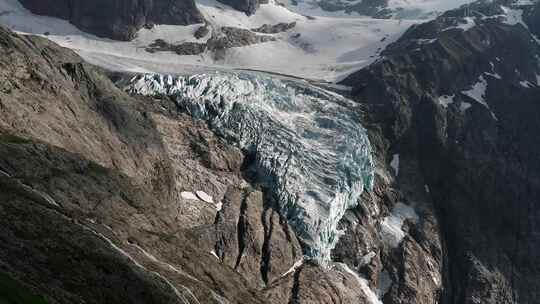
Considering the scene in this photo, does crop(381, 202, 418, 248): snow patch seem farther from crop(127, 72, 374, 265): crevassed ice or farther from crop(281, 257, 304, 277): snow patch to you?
crop(281, 257, 304, 277): snow patch

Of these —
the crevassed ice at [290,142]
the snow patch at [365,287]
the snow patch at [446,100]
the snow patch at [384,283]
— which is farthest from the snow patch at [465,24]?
the snow patch at [365,287]

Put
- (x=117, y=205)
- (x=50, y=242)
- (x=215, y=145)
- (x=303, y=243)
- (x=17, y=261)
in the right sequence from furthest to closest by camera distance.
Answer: (x=215, y=145)
(x=303, y=243)
(x=117, y=205)
(x=50, y=242)
(x=17, y=261)

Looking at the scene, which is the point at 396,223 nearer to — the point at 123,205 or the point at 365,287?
the point at 365,287

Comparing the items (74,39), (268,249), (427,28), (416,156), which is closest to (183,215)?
(268,249)

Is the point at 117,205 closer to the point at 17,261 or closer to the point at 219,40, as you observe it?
the point at 17,261

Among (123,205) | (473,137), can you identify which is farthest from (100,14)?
(123,205)

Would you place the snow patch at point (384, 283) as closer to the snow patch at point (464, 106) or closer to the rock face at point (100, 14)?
the snow patch at point (464, 106)
